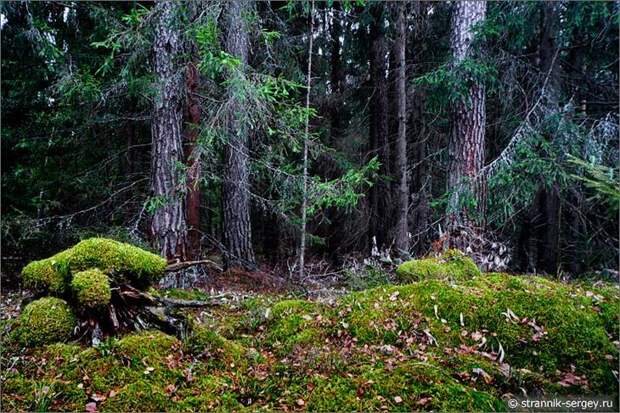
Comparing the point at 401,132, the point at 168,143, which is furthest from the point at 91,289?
the point at 401,132

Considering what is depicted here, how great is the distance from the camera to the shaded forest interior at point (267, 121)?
6.82 metres

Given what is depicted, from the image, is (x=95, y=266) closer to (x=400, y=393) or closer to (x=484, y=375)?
(x=400, y=393)

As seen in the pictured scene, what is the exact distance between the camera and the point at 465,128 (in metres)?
8.19

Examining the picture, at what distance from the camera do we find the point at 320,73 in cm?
1338

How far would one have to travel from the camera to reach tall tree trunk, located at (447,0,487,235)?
7.98 m

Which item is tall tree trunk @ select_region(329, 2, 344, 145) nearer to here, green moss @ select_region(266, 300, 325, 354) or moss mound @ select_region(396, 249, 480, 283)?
moss mound @ select_region(396, 249, 480, 283)

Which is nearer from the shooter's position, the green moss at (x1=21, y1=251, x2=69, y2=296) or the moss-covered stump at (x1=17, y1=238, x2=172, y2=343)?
the moss-covered stump at (x1=17, y1=238, x2=172, y2=343)

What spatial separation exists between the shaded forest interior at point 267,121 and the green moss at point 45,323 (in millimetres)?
2967

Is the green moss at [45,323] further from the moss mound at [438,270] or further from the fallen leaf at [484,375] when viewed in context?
the moss mound at [438,270]

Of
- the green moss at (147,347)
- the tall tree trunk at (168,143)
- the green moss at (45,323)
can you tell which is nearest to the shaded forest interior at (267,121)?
the tall tree trunk at (168,143)

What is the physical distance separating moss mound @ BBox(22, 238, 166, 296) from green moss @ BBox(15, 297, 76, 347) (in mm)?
189

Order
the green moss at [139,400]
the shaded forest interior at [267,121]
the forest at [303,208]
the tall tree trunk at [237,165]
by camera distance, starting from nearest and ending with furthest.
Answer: the green moss at [139,400] < the forest at [303,208] < the tall tree trunk at [237,165] < the shaded forest interior at [267,121]

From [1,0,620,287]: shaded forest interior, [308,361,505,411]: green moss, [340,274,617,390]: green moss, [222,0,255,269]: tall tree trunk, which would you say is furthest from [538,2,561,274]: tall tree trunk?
[308,361,505,411]: green moss

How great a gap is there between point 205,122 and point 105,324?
4.17 meters
